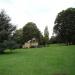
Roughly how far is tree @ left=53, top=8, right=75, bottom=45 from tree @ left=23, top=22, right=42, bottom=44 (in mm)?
11246

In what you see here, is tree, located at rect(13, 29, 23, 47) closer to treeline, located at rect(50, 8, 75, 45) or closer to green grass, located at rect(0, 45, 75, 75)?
treeline, located at rect(50, 8, 75, 45)

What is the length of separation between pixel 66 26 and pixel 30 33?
17359mm

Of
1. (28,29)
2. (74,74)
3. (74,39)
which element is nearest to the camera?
(74,74)

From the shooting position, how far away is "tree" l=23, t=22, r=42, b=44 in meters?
68.5

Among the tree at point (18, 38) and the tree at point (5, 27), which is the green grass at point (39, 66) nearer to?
the tree at point (5, 27)

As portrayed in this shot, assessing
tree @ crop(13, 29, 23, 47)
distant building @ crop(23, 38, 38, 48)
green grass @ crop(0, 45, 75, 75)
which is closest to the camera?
green grass @ crop(0, 45, 75, 75)

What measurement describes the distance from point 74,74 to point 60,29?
46768 millimetres

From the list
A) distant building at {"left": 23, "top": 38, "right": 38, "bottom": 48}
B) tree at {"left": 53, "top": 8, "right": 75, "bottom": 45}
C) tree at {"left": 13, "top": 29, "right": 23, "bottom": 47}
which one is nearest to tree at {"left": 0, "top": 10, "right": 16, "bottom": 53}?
tree at {"left": 13, "top": 29, "right": 23, "bottom": 47}

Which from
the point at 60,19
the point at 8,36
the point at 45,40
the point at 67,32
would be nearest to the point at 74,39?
the point at 67,32

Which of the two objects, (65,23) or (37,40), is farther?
(37,40)

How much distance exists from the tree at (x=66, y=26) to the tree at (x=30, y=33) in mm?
11246

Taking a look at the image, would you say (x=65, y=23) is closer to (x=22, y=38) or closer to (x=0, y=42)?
(x=22, y=38)

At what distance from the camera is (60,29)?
5809 centimetres

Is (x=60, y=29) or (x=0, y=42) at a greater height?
(x=60, y=29)
